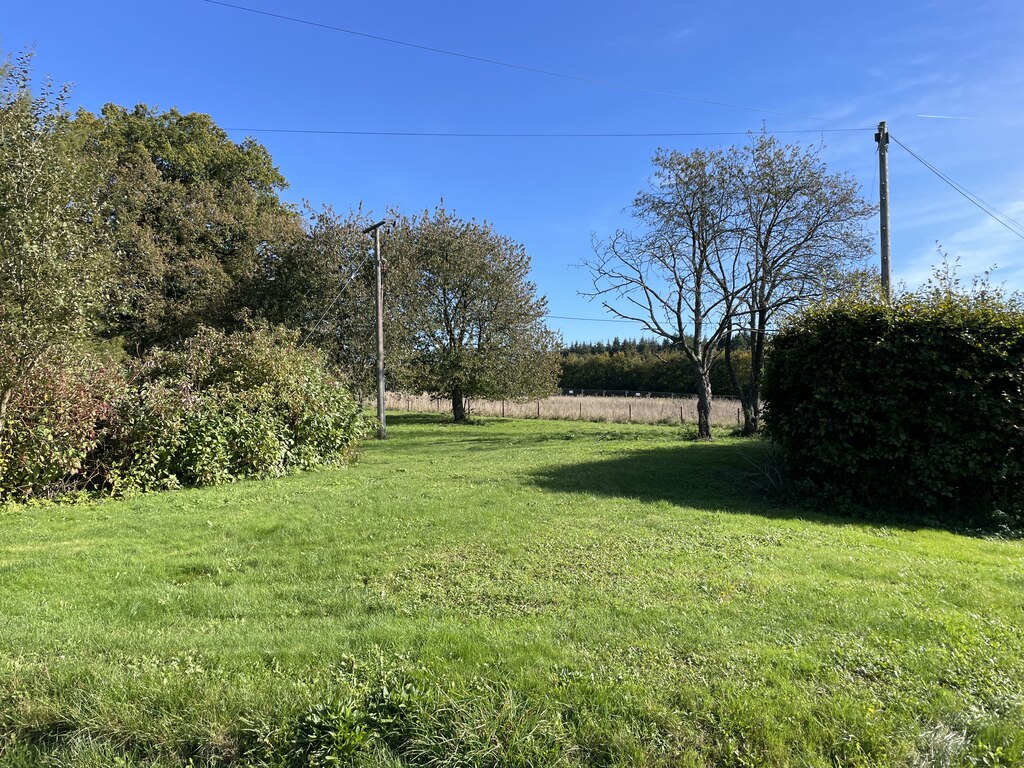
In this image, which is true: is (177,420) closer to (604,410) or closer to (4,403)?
(4,403)

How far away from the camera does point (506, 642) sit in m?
3.52

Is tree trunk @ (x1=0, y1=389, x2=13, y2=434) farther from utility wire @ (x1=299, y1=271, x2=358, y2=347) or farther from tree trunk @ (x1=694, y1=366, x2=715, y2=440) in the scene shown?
tree trunk @ (x1=694, y1=366, x2=715, y2=440)

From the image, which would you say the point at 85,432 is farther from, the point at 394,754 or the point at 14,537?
the point at 394,754

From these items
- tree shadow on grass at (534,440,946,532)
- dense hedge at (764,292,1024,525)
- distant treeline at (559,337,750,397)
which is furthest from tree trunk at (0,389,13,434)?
distant treeline at (559,337,750,397)

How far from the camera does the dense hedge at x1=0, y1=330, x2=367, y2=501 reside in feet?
28.8

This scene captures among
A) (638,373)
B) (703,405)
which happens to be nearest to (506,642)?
(703,405)

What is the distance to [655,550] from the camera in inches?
224

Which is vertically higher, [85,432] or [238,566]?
[85,432]

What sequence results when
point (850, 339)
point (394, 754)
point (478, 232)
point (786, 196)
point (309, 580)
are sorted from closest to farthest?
point (394, 754) < point (309, 580) < point (850, 339) < point (786, 196) < point (478, 232)

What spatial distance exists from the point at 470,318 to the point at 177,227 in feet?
43.9

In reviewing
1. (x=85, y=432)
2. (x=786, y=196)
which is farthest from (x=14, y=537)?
(x=786, y=196)

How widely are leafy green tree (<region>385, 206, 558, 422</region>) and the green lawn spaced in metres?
20.7

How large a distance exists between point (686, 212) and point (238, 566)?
17851 mm

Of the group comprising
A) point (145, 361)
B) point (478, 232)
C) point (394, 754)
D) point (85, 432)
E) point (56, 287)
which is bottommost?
point (394, 754)
